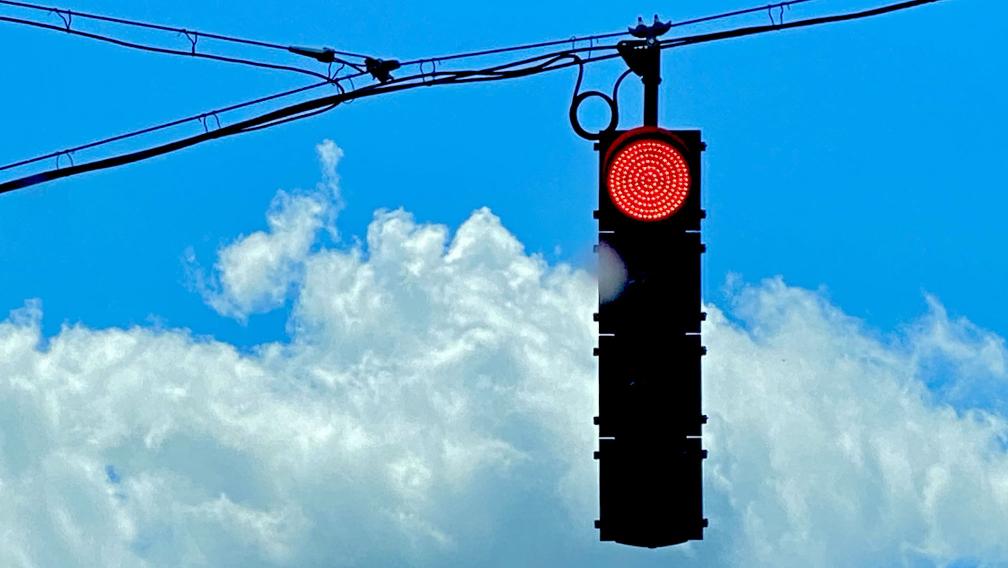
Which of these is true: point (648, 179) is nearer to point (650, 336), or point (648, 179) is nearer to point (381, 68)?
point (650, 336)

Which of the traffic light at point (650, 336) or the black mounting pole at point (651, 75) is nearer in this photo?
the traffic light at point (650, 336)

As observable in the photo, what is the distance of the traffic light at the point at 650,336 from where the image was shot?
6137 mm

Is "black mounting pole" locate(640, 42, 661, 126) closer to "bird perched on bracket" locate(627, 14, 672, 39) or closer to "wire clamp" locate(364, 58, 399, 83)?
"bird perched on bracket" locate(627, 14, 672, 39)

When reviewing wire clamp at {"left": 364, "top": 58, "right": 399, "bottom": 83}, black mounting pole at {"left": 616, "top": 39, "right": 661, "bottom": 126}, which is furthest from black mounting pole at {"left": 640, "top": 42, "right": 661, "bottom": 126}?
wire clamp at {"left": 364, "top": 58, "right": 399, "bottom": 83}

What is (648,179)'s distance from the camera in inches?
246

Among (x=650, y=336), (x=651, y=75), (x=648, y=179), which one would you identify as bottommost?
(x=650, y=336)

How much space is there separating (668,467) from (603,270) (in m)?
0.82

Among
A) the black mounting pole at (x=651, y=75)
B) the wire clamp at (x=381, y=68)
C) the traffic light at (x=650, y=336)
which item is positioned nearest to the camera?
the traffic light at (x=650, y=336)

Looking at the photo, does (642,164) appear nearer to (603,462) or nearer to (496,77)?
(603,462)

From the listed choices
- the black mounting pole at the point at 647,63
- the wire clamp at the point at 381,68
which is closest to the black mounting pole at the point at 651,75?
the black mounting pole at the point at 647,63

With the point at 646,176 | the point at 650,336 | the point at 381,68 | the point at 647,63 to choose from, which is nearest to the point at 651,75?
the point at 647,63

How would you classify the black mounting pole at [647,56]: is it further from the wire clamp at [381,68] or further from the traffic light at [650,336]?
the wire clamp at [381,68]

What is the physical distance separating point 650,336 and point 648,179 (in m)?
0.62

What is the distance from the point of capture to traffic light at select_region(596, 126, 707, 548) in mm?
6137
